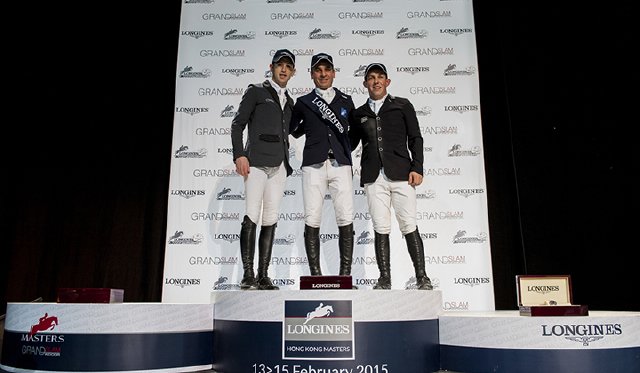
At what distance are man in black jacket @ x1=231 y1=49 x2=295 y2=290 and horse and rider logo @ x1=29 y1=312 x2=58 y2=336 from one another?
119 centimetres

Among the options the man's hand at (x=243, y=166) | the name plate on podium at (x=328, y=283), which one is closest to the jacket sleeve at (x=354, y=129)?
the man's hand at (x=243, y=166)

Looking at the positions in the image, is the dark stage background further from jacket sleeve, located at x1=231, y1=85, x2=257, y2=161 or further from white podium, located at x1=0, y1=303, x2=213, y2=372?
white podium, located at x1=0, y1=303, x2=213, y2=372

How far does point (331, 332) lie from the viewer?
2812mm

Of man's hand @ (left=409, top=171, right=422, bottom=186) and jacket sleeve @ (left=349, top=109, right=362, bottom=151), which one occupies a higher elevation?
jacket sleeve @ (left=349, top=109, right=362, bottom=151)

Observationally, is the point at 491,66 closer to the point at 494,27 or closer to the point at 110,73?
the point at 494,27

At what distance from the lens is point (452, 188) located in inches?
187

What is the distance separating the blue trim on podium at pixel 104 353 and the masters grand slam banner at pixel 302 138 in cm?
162

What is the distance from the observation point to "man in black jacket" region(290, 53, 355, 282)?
3707 mm

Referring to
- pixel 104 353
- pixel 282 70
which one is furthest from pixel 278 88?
pixel 104 353

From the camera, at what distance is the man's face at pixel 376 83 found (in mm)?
3928

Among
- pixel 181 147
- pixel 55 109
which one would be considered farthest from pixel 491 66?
pixel 55 109

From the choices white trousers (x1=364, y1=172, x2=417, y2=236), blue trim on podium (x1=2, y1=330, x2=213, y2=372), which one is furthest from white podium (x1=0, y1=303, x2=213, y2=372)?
white trousers (x1=364, y1=172, x2=417, y2=236)

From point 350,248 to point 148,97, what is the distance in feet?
9.02

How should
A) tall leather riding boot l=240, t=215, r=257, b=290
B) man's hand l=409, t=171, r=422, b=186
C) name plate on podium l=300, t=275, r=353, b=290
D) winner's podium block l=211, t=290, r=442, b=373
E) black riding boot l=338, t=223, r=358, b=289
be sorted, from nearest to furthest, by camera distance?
winner's podium block l=211, t=290, r=442, b=373, name plate on podium l=300, t=275, r=353, b=290, tall leather riding boot l=240, t=215, r=257, b=290, black riding boot l=338, t=223, r=358, b=289, man's hand l=409, t=171, r=422, b=186
